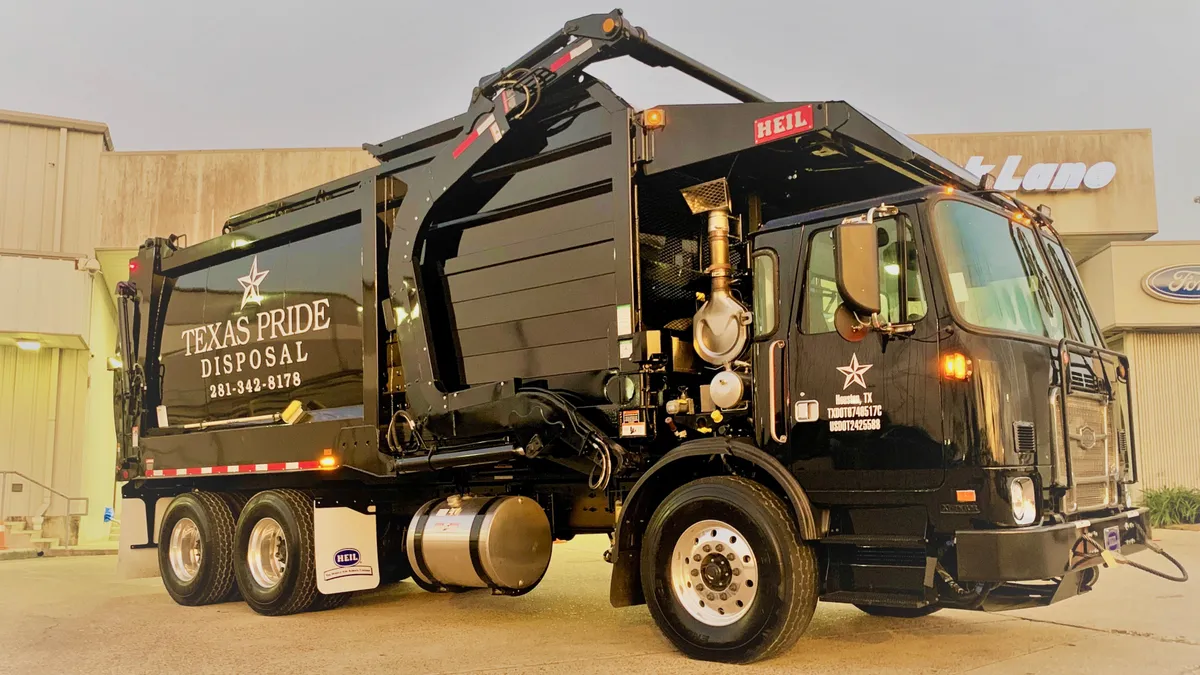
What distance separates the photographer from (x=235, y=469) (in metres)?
9.01

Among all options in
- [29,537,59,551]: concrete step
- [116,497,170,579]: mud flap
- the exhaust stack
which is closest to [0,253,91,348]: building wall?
[29,537,59,551]: concrete step

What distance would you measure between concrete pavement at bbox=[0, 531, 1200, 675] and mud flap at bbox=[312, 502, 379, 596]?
272mm

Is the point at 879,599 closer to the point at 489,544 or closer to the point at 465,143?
the point at 489,544

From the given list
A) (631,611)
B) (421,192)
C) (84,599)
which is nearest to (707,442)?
(631,611)

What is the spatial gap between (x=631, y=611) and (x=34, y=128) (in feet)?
57.3

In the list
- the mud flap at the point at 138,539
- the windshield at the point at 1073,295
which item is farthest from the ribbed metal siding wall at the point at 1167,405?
the mud flap at the point at 138,539

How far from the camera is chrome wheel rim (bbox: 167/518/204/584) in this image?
930cm

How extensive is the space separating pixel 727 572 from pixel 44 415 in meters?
A: 18.4

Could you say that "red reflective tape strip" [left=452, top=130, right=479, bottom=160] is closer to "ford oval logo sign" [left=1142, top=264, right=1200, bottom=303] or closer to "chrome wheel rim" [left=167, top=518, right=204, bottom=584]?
"chrome wheel rim" [left=167, top=518, right=204, bottom=584]

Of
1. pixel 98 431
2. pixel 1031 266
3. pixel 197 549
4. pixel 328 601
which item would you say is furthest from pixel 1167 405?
pixel 98 431

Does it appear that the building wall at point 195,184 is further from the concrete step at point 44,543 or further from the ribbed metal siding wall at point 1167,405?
the ribbed metal siding wall at point 1167,405

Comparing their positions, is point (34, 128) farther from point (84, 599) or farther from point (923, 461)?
point (923, 461)

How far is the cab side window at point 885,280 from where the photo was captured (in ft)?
16.9

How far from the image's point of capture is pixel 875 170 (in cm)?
616
